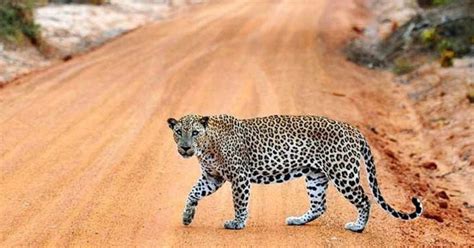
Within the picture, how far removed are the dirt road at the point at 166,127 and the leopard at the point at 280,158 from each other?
1.46 ft

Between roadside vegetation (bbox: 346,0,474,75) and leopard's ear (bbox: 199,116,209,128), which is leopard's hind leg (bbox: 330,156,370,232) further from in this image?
roadside vegetation (bbox: 346,0,474,75)

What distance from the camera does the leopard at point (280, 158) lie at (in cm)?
1094

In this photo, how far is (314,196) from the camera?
37.7ft

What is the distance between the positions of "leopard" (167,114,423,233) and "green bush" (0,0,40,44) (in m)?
13.9

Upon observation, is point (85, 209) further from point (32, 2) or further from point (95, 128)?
point (32, 2)

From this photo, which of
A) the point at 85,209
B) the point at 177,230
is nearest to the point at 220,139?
the point at 177,230

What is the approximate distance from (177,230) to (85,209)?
1.55 m

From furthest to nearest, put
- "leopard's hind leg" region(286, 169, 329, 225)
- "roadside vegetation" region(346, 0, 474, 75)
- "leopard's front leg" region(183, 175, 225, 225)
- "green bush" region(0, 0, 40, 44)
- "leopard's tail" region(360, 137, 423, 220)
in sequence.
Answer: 1. "green bush" region(0, 0, 40, 44)
2. "roadside vegetation" region(346, 0, 474, 75)
3. "leopard's hind leg" region(286, 169, 329, 225)
4. "leopard's front leg" region(183, 175, 225, 225)
5. "leopard's tail" region(360, 137, 423, 220)

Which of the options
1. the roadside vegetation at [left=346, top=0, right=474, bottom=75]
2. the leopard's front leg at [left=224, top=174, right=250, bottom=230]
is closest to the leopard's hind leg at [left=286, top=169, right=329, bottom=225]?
the leopard's front leg at [left=224, top=174, right=250, bottom=230]

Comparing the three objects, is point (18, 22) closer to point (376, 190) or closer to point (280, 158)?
point (280, 158)

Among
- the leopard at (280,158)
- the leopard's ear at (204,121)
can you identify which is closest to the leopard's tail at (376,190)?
the leopard at (280,158)

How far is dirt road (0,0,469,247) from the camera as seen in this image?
11398 mm

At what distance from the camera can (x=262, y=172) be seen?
11.1 meters

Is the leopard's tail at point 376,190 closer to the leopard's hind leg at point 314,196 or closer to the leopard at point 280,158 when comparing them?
the leopard at point 280,158
